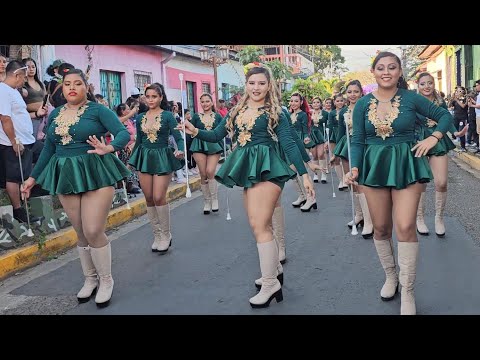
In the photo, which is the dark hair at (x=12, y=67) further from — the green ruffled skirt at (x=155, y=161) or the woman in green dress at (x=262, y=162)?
the woman in green dress at (x=262, y=162)

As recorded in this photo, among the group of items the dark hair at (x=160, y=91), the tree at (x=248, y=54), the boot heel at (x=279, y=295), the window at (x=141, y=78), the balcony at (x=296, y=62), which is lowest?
the boot heel at (x=279, y=295)

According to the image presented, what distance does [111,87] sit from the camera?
1719cm

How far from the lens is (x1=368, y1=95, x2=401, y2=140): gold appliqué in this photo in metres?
4.48

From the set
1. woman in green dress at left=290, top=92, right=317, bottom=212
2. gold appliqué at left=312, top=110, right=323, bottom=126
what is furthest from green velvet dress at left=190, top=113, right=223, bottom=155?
gold appliqué at left=312, top=110, right=323, bottom=126

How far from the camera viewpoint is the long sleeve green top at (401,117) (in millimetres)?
4484

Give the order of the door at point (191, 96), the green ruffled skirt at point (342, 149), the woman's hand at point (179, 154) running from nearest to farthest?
the woman's hand at point (179, 154)
the green ruffled skirt at point (342, 149)
the door at point (191, 96)

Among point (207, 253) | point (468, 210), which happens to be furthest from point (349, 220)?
point (207, 253)

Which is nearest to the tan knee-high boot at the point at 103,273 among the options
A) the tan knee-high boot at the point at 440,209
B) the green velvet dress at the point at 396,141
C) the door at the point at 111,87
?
the green velvet dress at the point at 396,141

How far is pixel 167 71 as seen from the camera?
21281 millimetres

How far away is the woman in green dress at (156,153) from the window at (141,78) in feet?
39.5

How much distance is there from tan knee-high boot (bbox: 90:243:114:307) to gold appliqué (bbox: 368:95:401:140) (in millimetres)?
2495

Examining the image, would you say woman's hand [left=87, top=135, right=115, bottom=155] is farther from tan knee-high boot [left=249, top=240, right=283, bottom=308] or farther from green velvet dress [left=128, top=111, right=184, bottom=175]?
green velvet dress [left=128, top=111, right=184, bottom=175]
